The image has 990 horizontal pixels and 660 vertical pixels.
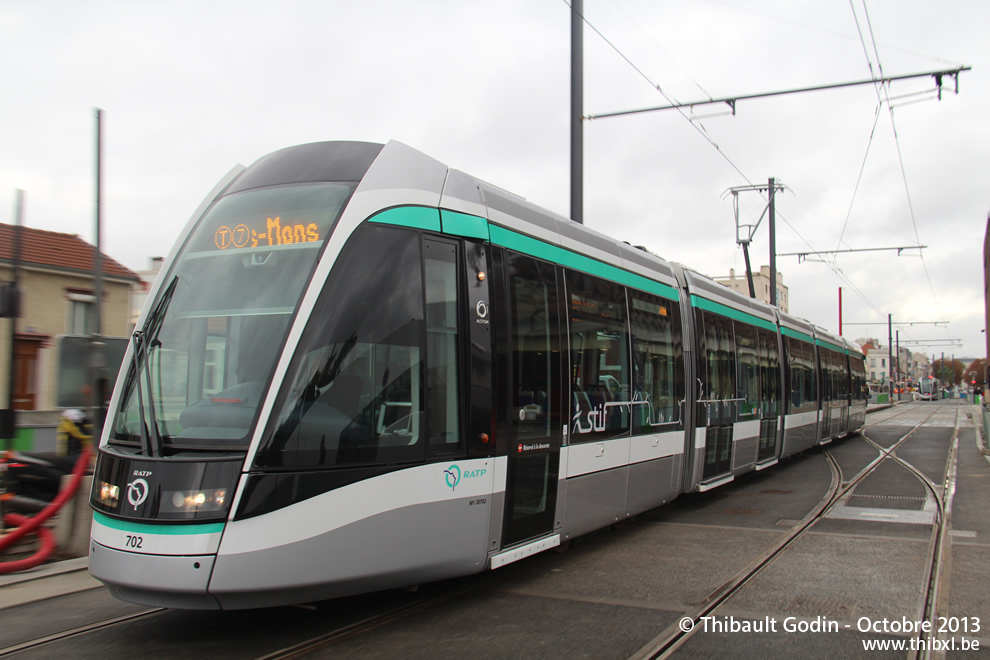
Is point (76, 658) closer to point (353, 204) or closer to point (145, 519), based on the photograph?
point (145, 519)

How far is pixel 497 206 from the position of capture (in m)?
6.23

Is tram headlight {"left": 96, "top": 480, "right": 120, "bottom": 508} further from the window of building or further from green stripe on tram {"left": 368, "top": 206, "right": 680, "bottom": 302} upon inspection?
the window of building

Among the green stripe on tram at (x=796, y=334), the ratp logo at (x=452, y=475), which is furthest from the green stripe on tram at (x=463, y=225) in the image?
the green stripe on tram at (x=796, y=334)

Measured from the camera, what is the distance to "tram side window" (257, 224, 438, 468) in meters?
4.66

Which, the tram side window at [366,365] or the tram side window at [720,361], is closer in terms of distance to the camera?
the tram side window at [366,365]

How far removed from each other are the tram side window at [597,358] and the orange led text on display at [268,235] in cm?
266

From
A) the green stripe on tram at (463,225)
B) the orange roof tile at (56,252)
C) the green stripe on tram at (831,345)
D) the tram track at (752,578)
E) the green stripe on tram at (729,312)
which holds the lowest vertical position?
the tram track at (752,578)

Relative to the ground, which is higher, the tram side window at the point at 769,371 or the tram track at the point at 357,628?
the tram side window at the point at 769,371

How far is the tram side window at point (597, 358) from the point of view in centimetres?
697

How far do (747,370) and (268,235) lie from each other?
928cm

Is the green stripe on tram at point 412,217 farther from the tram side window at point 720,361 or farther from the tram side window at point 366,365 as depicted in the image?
the tram side window at point 720,361

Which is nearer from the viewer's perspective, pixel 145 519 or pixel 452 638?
pixel 145 519

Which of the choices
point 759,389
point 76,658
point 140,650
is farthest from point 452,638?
point 759,389

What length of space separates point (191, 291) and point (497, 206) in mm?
2412
